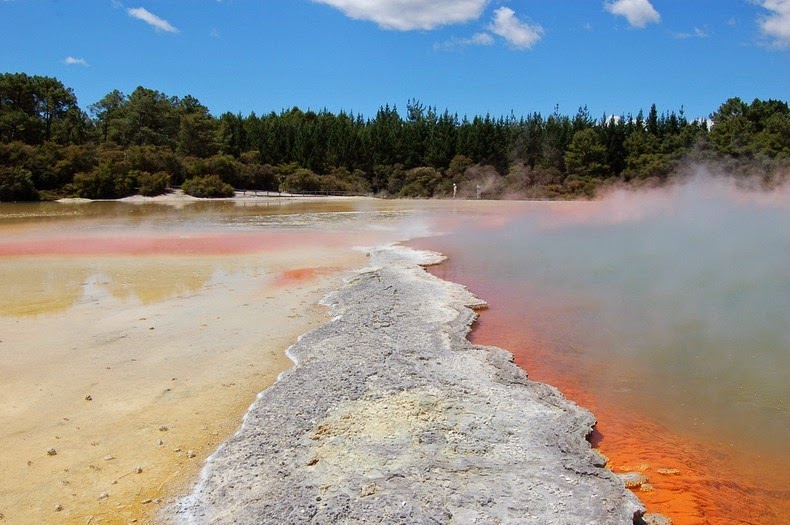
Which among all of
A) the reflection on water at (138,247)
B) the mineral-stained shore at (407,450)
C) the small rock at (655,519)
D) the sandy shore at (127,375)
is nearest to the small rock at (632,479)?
the mineral-stained shore at (407,450)

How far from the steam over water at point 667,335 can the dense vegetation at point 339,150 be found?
36022 mm

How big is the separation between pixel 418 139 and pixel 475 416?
6672cm

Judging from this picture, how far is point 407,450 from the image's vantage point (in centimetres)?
472

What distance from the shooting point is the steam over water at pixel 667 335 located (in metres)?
5.36

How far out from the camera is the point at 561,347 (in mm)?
8289

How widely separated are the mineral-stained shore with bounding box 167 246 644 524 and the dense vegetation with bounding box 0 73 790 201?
45828 millimetres

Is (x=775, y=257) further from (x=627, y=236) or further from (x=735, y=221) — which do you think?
(x=735, y=221)

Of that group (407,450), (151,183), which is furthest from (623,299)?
(151,183)

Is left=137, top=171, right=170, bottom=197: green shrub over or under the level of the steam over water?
over

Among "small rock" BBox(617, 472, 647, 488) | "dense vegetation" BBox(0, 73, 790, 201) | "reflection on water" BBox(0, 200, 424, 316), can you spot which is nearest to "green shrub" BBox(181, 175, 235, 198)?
"dense vegetation" BBox(0, 73, 790, 201)

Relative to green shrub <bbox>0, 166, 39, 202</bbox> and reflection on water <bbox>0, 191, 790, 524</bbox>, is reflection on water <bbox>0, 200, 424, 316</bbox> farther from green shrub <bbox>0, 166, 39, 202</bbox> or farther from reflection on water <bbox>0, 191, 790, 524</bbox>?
green shrub <bbox>0, 166, 39, 202</bbox>

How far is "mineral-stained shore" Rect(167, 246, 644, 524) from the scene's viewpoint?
3971 mm

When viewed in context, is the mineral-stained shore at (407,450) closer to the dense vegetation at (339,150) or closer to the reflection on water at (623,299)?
the reflection on water at (623,299)

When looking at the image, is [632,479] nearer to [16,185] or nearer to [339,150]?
[16,185]
